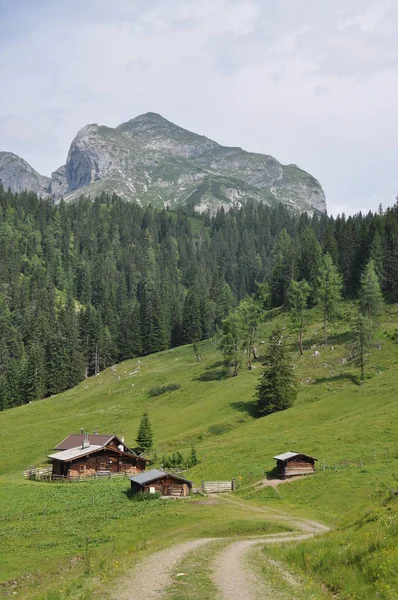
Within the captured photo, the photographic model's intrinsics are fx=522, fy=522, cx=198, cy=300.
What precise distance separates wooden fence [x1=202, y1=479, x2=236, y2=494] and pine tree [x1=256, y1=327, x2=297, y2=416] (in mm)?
30444

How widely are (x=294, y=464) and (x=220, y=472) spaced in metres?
9.04

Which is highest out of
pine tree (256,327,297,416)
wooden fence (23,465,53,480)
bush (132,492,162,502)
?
pine tree (256,327,297,416)

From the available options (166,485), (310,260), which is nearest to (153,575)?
(166,485)

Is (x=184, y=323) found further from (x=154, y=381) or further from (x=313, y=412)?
(x=313, y=412)

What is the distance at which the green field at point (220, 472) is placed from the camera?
78.2ft

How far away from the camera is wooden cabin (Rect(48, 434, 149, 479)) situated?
69.2 meters

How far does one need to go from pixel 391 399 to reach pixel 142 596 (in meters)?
63.0

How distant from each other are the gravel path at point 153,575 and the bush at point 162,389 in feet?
243

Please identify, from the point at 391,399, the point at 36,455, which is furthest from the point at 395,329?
the point at 36,455

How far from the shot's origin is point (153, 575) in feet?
75.9

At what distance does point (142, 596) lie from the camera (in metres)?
19.8

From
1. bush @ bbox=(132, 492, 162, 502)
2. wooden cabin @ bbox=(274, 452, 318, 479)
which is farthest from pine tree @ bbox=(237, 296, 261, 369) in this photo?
bush @ bbox=(132, 492, 162, 502)

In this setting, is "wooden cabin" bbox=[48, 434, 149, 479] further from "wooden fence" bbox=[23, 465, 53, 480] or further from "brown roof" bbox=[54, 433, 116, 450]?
"wooden fence" bbox=[23, 465, 53, 480]

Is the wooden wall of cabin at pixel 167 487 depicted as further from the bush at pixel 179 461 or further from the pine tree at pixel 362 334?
the pine tree at pixel 362 334
